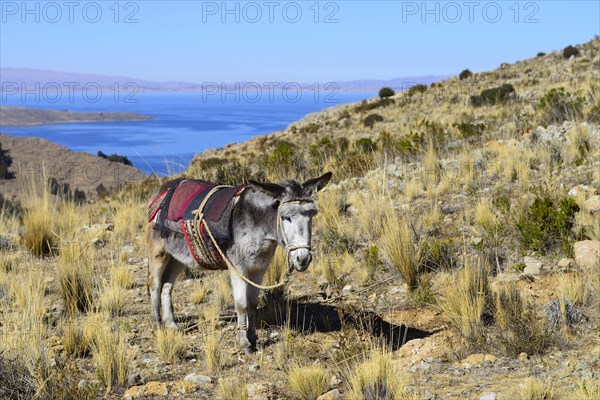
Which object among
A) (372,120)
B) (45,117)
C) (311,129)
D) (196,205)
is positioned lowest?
(196,205)

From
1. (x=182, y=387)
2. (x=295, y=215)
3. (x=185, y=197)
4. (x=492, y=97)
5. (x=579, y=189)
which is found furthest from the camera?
(x=492, y=97)

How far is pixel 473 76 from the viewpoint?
39688 millimetres

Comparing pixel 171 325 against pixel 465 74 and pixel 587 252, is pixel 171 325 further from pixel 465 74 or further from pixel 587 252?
pixel 465 74

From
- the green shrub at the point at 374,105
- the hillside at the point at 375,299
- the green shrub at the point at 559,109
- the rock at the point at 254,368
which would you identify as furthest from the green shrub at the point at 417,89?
the rock at the point at 254,368

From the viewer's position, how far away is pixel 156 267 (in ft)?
22.4

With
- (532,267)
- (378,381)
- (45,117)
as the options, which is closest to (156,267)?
(378,381)

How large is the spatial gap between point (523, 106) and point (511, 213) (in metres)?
13.0

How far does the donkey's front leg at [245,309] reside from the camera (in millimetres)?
6055

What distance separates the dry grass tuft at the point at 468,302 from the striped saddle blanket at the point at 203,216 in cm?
242

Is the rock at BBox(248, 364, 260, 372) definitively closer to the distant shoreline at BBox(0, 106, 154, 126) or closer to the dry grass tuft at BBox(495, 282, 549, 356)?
the dry grass tuft at BBox(495, 282, 549, 356)

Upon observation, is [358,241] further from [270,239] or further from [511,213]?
[270,239]

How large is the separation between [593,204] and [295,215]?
17.8ft

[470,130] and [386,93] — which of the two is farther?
[386,93]

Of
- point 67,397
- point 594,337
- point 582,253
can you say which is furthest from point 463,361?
point 67,397
